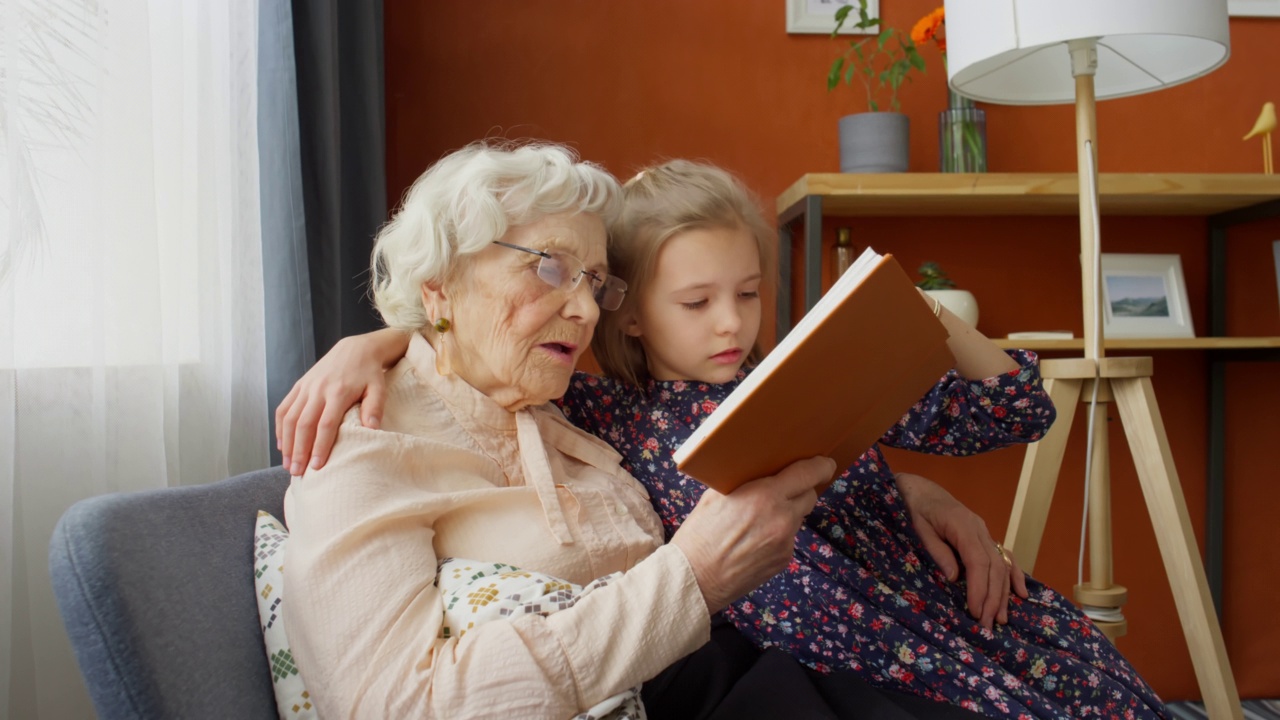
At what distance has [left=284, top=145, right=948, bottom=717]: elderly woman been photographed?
33.1 inches

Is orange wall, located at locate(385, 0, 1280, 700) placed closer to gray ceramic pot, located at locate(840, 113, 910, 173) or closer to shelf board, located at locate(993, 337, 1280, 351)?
gray ceramic pot, located at locate(840, 113, 910, 173)

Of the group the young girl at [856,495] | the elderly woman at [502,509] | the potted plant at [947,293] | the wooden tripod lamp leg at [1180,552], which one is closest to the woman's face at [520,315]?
the elderly woman at [502,509]

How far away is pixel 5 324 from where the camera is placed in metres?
1.02

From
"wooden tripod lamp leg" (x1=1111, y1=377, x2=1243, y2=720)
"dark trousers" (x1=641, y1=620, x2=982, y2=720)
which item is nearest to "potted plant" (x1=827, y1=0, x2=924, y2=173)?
"wooden tripod lamp leg" (x1=1111, y1=377, x2=1243, y2=720)

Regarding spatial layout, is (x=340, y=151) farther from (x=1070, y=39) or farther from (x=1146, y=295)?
(x=1146, y=295)

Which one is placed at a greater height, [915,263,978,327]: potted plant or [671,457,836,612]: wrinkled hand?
[915,263,978,327]: potted plant

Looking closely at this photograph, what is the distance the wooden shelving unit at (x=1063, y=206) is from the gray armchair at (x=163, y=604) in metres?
1.67

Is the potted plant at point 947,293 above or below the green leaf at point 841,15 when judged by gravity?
below

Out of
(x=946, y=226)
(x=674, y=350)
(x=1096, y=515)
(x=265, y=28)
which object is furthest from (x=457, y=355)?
(x=946, y=226)

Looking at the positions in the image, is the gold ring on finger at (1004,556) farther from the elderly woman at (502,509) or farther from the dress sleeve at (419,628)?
the dress sleeve at (419,628)

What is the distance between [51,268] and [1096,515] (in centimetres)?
A: 184

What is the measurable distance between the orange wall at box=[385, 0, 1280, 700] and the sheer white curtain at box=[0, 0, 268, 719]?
3.92ft

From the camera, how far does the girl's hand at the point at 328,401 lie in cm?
97

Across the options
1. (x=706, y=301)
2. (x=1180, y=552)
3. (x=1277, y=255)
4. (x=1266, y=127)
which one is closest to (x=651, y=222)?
(x=706, y=301)
